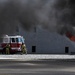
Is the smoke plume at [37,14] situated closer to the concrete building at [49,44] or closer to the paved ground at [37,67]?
the paved ground at [37,67]

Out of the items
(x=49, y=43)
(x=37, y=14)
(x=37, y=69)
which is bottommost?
(x=37, y=69)

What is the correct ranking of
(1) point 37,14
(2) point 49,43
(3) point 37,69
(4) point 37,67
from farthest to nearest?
(2) point 49,43
(4) point 37,67
(1) point 37,14
(3) point 37,69

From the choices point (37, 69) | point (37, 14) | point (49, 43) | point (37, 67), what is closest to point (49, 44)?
point (49, 43)

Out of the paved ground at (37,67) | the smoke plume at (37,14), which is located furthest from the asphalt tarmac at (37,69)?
the smoke plume at (37,14)

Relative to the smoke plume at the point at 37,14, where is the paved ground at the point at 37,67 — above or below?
below

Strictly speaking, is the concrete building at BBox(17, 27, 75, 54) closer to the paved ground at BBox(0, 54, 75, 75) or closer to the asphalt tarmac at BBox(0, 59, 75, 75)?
the paved ground at BBox(0, 54, 75, 75)

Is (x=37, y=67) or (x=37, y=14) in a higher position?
(x=37, y=14)

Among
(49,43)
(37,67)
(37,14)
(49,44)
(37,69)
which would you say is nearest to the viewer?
(37,69)

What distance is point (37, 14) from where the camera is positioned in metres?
26.2

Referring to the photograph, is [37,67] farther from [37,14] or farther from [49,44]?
[49,44]

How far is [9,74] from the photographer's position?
73.8 feet

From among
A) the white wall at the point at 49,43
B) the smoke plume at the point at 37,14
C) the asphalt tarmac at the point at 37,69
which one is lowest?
the asphalt tarmac at the point at 37,69

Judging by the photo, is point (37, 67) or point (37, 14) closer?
point (37, 14)

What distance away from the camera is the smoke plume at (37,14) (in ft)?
77.1
